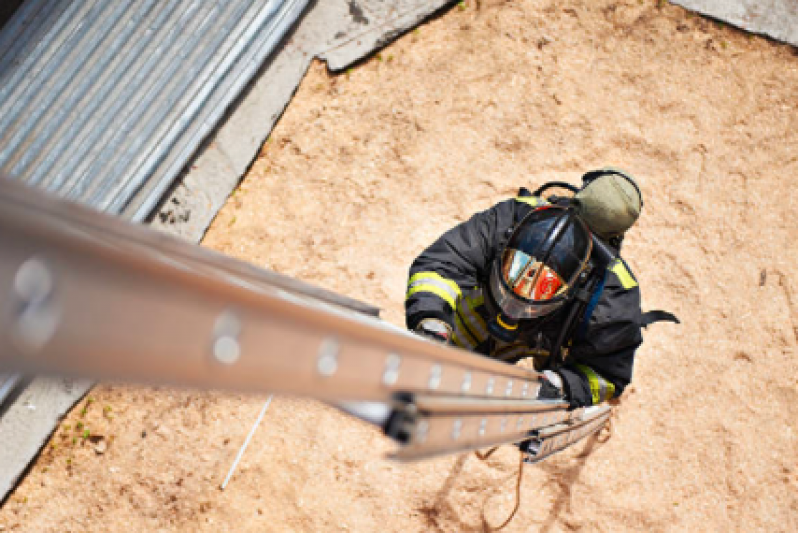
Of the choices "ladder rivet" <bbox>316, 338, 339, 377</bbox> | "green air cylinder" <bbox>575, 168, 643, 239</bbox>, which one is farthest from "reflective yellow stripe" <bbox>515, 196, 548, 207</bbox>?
"ladder rivet" <bbox>316, 338, 339, 377</bbox>

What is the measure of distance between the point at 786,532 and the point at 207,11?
22.6 ft

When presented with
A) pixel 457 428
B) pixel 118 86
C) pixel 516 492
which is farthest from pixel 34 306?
pixel 118 86

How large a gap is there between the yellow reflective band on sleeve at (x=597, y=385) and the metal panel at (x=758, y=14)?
423 cm

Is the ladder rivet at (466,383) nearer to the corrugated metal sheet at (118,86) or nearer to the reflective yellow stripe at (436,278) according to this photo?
the reflective yellow stripe at (436,278)

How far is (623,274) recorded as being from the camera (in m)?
3.77

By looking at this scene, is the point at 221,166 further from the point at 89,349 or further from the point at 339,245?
the point at 89,349

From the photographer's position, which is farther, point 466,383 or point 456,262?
point 456,262

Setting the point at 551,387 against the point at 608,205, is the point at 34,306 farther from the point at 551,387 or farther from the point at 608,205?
the point at 608,205

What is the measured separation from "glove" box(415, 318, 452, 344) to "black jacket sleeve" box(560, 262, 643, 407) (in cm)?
74

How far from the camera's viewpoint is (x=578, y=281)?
3.57 m

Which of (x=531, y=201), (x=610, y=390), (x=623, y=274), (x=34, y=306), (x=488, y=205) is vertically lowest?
(x=488, y=205)

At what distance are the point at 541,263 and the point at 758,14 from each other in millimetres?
4486

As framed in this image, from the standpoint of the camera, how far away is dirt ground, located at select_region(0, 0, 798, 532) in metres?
5.14

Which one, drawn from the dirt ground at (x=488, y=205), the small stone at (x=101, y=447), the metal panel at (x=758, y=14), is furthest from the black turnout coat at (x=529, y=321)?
the metal panel at (x=758, y=14)
